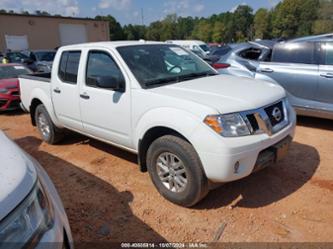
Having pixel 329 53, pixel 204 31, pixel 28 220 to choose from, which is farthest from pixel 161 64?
pixel 204 31

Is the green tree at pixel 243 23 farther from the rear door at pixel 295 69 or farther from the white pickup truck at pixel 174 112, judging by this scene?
the white pickup truck at pixel 174 112

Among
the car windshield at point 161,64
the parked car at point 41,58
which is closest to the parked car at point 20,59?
the parked car at point 41,58

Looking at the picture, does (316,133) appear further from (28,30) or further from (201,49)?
(28,30)

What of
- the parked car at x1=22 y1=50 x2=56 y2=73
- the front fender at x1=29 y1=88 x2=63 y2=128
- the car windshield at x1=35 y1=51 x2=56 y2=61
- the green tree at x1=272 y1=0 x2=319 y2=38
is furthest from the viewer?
the green tree at x1=272 y1=0 x2=319 y2=38

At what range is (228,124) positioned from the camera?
107 inches

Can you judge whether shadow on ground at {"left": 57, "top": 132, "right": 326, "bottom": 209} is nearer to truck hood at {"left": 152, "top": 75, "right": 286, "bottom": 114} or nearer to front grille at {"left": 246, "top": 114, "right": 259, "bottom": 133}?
front grille at {"left": 246, "top": 114, "right": 259, "bottom": 133}

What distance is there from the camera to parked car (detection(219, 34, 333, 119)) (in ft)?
16.8

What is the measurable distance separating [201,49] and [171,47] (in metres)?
19.6

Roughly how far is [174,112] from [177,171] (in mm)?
646

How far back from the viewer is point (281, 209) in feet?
10.1

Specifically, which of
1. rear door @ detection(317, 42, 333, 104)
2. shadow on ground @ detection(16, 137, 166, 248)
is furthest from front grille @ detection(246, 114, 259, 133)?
rear door @ detection(317, 42, 333, 104)

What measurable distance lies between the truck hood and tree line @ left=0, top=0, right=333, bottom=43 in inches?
2236

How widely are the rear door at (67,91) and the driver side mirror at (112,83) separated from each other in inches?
34.7

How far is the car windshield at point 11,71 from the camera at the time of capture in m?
9.05
